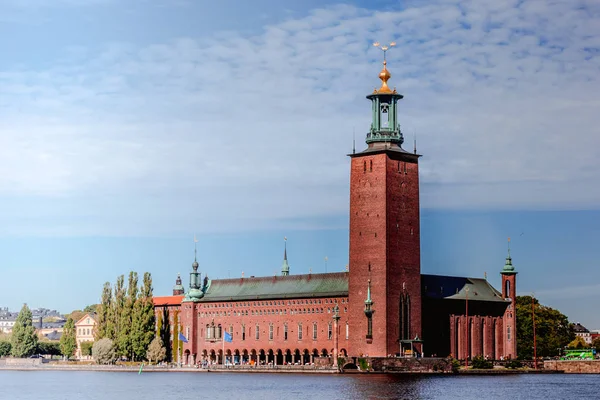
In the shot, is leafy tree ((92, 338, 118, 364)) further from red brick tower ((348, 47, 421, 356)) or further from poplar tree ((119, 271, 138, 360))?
red brick tower ((348, 47, 421, 356))

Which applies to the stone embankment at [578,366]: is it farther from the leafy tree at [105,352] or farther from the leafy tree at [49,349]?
the leafy tree at [49,349]

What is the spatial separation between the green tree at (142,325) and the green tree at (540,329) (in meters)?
37.4

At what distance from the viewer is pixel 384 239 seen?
10506cm

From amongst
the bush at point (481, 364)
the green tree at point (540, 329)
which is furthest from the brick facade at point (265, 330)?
the green tree at point (540, 329)

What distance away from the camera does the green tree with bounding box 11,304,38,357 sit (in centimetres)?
13450

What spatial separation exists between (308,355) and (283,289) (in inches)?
342

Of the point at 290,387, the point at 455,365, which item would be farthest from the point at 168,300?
the point at 290,387

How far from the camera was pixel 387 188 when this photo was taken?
→ 347ft

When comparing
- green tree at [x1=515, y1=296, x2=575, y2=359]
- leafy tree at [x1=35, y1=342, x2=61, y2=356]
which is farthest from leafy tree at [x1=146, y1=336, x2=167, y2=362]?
leafy tree at [x1=35, y1=342, x2=61, y2=356]

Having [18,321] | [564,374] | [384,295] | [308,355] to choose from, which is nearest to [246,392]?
[384,295]

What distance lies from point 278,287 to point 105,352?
58.8ft

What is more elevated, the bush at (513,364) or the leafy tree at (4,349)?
the leafy tree at (4,349)

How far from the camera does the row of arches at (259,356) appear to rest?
116 meters

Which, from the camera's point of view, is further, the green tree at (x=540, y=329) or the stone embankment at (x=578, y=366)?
the green tree at (x=540, y=329)
